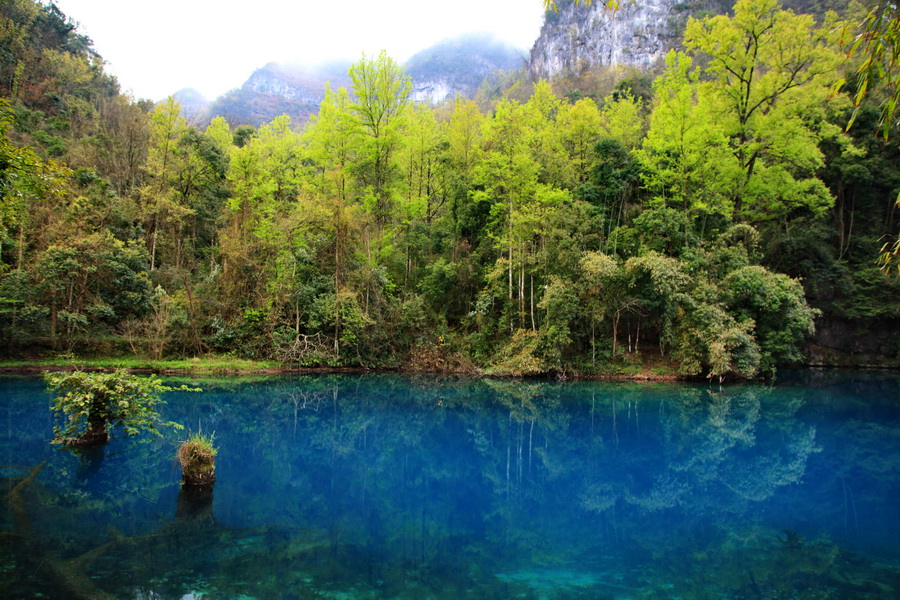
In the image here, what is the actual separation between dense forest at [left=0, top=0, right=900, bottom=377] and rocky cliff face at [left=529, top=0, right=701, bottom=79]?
3926cm

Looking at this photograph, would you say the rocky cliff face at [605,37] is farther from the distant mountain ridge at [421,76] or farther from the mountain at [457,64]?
the mountain at [457,64]

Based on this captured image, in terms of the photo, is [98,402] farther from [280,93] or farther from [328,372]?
[280,93]

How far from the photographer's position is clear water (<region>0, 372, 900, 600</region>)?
217 inches

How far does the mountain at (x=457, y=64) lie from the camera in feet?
388

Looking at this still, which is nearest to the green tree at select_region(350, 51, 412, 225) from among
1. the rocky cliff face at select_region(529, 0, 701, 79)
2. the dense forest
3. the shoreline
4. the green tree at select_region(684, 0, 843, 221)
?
the dense forest

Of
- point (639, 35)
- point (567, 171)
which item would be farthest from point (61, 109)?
point (639, 35)

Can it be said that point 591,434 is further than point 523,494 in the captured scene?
Yes

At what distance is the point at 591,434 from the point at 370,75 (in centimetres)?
2080

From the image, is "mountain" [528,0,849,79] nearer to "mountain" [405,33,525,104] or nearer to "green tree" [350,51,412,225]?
"mountain" [405,33,525,104]

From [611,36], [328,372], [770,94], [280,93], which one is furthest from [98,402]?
[280,93]

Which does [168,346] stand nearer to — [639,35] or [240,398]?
[240,398]

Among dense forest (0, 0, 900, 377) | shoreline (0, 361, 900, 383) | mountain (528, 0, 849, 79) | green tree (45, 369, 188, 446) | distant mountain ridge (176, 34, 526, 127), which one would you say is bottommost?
shoreline (0, 361, 900, 383)

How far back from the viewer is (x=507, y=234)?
23.4 metres

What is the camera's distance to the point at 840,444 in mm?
Result: 11992
